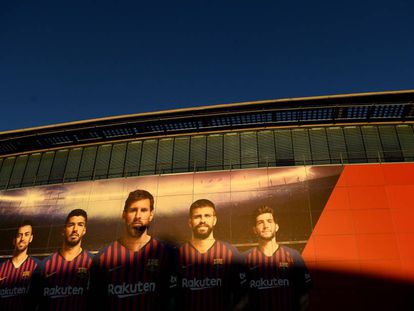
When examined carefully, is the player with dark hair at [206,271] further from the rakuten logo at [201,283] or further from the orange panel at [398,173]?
the orange panel at [398,173]

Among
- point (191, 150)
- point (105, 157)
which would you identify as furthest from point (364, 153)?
point (105, 157)

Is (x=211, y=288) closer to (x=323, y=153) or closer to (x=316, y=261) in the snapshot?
(x=316, y=261)

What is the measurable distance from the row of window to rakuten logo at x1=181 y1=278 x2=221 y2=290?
688 cm

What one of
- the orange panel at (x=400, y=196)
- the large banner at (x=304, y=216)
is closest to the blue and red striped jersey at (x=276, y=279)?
the large banner at (x=304, y=216)

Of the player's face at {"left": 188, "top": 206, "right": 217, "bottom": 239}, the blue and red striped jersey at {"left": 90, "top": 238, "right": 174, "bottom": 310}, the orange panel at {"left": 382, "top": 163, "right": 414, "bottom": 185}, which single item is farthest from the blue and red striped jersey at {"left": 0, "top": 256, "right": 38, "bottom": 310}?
the orange panel at {"left": 382, "top": 163, "right": 414, "bottom": 185}

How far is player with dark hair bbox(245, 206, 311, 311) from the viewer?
642 inches

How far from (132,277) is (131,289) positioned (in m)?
0.58

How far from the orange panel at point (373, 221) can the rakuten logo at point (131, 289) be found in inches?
438

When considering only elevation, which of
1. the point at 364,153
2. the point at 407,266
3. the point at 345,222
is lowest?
the point at 407,266

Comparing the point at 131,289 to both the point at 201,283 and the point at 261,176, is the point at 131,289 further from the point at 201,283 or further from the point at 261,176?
the point at 261,176

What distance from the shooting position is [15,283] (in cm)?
1908

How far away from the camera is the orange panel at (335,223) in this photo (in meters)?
17.3

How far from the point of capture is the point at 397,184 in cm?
1820

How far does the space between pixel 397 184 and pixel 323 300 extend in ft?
24.8
